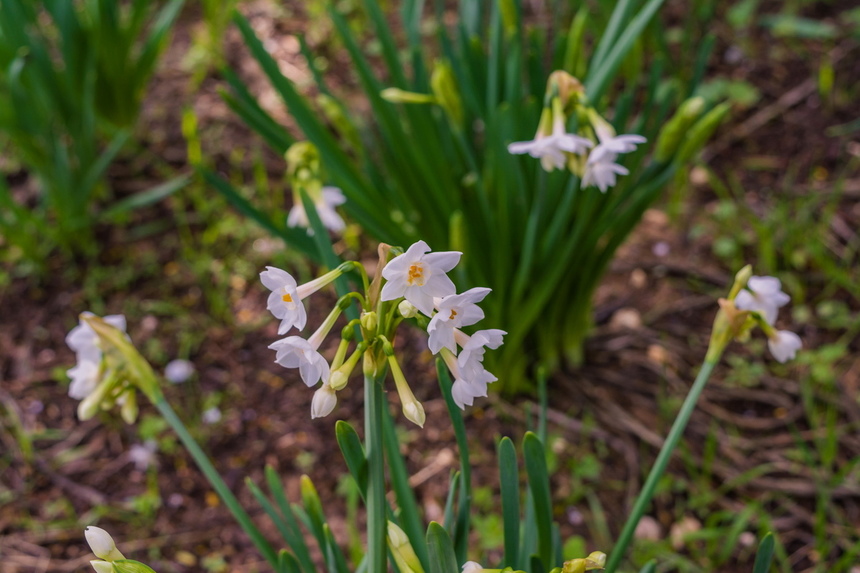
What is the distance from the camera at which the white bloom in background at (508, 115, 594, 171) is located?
4.09 ft

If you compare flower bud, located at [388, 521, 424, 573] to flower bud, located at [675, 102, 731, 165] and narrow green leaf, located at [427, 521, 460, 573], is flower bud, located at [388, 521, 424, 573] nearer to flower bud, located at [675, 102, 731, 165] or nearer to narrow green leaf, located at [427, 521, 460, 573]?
narrow green leaf, located at [427, 521, 460, 573]

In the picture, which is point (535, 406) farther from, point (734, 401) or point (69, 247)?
point (69, 247)

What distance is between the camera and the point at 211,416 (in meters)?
2.00

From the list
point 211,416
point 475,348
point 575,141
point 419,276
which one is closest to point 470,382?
point 475,348

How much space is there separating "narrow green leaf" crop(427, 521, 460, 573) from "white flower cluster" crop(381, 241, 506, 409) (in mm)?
145

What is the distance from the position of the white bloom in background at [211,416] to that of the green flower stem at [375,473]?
1.17 meters

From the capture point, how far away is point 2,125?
2094 mm

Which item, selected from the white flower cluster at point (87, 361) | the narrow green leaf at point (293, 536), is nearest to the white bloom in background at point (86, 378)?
the white flower cluster at point (87, 361)

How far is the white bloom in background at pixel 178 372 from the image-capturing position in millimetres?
2061

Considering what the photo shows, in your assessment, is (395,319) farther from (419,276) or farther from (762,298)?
(762,298)

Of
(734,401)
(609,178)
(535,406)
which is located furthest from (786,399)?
(609,178)

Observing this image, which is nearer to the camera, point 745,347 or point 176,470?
point 176,470

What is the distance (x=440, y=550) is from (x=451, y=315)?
0.27m

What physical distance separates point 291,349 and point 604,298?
1.57 metres
